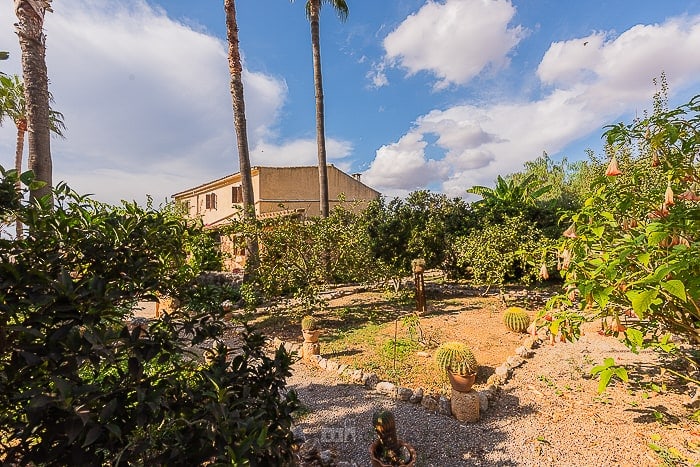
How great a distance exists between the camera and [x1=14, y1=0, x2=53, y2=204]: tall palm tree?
649cm

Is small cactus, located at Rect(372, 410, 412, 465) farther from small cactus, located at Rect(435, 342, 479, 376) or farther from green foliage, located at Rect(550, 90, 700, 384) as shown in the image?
green foliage, located at Rect(550, 90, 700, 384)

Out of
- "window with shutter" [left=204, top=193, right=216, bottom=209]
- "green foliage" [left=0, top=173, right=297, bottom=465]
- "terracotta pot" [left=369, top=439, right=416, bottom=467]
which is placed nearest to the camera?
"green foliage" [left=0, top=173, right=297, bottom=465]

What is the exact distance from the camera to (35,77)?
656 cm

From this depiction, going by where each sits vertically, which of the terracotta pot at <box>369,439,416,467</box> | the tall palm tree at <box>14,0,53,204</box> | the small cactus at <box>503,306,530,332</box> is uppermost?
the tall palm tree at <box>14,0,53,204</box>

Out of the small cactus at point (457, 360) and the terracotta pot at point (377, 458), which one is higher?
the small cactus at point (457, 360)

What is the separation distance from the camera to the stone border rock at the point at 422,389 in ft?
15.4

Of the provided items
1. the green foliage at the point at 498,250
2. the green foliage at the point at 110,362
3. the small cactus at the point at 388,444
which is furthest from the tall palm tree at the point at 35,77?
the green foliage at the point at 498,250

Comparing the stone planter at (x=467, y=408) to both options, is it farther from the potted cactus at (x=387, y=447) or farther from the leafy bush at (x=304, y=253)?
the leafy bush at (x=304, y=253)

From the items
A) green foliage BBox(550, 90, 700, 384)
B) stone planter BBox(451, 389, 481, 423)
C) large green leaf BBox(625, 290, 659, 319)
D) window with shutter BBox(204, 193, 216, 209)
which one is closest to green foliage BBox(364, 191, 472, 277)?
stone planter BBox(451, 389, 481, 423)

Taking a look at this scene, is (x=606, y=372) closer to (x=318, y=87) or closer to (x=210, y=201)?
(x=318, y=87)

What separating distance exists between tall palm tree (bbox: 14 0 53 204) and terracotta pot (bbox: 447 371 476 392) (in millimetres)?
8116

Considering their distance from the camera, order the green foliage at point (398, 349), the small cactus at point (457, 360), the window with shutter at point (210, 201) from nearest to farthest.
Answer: the small cactus at point (457, 360) → the green foliage at point (398, 349) → the window with shutter at point (210, 201)

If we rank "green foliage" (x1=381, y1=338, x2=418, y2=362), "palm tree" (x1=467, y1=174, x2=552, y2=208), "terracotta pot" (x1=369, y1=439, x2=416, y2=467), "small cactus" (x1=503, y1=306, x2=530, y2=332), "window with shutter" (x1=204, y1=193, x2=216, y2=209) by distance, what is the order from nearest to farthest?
"terracotta pot" (x1=369, y1=439, x2=416, y2=467) → "green foliage" (x1=381, y1=338, x2=418, y2=362) → "small cactus" (x1=503, y1=306, x2=530, y2=332) → "palm tree" (x1=467, y1=174, x2=552, y2=208) → "window with shutter" (x1=204, y1=193, x2=216, y2=209)

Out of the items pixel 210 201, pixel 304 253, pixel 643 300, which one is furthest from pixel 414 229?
pixel 210 201
